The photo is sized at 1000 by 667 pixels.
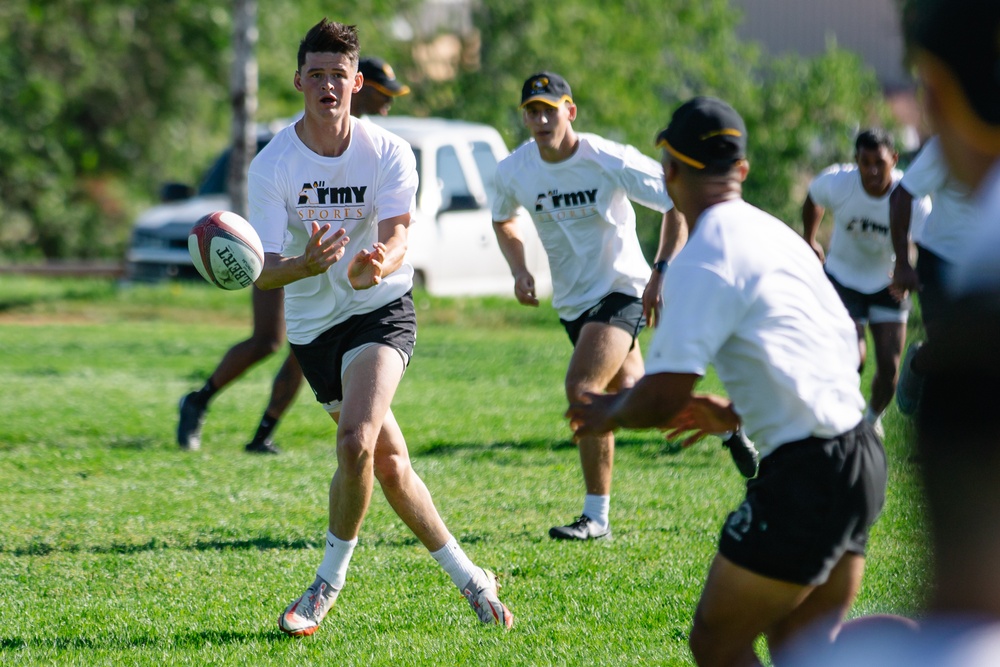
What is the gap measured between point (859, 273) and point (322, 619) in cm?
544

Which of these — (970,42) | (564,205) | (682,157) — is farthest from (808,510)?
(564,205)

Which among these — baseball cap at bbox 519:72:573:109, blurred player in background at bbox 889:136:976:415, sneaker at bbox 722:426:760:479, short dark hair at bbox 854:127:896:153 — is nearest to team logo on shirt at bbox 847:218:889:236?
short dark hair at bbox 854:127:896:153

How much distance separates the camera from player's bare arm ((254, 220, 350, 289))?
4.84 meters

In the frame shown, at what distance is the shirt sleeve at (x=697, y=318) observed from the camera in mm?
3195

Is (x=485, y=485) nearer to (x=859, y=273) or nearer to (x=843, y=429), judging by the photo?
(x=859, y=273)

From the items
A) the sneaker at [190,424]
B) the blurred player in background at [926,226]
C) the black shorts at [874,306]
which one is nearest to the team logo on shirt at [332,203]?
the blurred player in background at [926,226]

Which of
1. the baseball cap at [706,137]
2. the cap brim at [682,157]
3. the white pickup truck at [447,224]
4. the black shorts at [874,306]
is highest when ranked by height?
the baseball cap at [706,137]

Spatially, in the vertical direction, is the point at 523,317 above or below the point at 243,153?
below

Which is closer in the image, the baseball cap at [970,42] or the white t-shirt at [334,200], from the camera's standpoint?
the baseball cap at [970,42]

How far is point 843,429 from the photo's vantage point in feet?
10.9

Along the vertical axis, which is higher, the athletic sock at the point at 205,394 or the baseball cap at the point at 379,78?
the baseball cap at the point at 379,78

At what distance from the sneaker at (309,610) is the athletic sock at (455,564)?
0.44 metres

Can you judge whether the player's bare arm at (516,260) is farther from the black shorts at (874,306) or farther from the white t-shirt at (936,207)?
the black shorts at (874,306)

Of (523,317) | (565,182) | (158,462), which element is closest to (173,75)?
(523,317)
